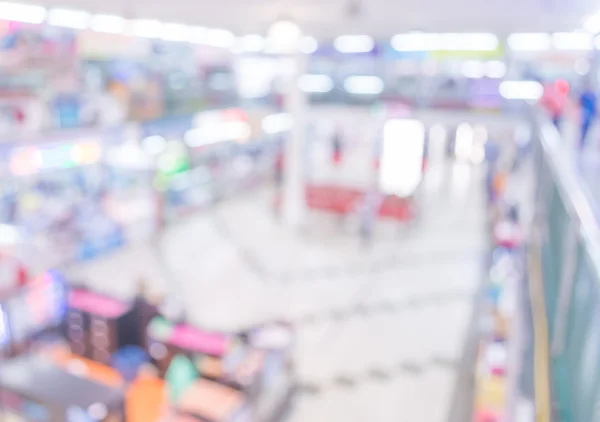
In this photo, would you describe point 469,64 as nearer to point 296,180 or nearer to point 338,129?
point 296,180

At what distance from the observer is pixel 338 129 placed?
13.8m

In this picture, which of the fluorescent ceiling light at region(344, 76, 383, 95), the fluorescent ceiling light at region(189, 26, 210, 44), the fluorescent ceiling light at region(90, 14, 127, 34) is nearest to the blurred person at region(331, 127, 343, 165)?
the fluorescent ceiling light at region(344, 76, 383, 95)

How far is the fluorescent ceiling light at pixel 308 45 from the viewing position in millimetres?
7337

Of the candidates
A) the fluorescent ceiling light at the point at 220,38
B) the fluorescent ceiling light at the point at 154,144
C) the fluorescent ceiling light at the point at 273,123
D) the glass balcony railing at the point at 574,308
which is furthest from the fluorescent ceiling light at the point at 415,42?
the glass balcony railing at the point at 574,308

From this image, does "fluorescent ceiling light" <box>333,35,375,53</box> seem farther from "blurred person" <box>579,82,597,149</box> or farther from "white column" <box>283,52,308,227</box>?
"blurred person" <box>579,82,597,149</box>

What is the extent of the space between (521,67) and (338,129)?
6191mm

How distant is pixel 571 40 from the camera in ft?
20.3

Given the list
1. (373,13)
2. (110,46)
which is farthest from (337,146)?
(373,13)

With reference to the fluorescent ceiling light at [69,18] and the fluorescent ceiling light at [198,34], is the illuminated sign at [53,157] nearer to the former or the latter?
the fluorescent ceiling light at [69,18]

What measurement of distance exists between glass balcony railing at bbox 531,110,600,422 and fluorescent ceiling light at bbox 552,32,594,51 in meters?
4.21

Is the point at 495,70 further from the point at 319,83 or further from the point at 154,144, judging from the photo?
the point at 154,144

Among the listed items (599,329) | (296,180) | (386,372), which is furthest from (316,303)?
(599,329)

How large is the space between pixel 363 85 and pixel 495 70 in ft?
8.44

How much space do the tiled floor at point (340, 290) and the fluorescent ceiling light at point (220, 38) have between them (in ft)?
10.1
